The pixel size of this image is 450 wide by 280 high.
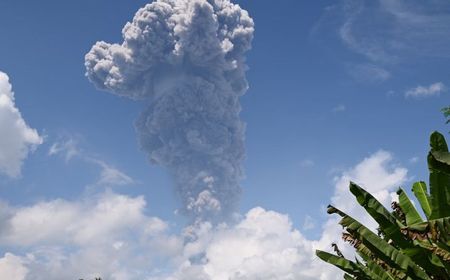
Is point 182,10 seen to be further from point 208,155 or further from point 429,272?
point 429,272

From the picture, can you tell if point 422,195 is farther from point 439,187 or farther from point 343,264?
point 343,264

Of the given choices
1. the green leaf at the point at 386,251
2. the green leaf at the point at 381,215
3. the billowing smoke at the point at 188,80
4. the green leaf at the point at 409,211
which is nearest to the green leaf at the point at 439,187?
the green leaf at the point at 381,215

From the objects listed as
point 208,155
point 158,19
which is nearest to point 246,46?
point 158,19

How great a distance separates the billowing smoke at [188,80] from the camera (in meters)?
124

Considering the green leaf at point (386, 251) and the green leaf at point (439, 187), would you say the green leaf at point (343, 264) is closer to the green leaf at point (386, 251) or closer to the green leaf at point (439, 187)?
the green leaf at point (386, 251)

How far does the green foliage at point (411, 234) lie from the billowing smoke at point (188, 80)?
116547mm

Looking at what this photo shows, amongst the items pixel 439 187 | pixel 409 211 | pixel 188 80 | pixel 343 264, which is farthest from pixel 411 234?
pixel 188 80

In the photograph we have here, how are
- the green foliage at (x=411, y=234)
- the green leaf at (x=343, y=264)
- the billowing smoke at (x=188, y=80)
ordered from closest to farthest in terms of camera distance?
the green foliage at (x=411, y=234) < the green leaf at (x=343, y=264) < the billowing smoke at (x=188, y=80)

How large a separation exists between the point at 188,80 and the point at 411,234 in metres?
136

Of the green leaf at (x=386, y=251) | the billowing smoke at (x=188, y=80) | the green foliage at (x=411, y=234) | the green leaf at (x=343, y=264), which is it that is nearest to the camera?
the green foliage at (x=411, y=234)

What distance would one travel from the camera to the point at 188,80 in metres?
141

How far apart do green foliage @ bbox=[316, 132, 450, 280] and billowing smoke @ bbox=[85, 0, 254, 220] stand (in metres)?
117

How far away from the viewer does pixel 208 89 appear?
140 m

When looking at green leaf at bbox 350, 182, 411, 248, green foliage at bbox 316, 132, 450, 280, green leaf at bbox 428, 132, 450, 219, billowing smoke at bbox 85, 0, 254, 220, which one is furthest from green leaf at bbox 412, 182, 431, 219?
billowing smoke at bbox 85, 0, 254, 220
